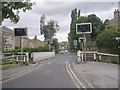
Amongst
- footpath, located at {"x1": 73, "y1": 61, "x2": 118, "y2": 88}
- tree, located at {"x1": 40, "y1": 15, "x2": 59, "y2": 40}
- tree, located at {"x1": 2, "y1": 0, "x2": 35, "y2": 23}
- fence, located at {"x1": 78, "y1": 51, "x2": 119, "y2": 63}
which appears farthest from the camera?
tree, located at {"x1": 40, "y1": 15, "x2": 59, "y2": 40}

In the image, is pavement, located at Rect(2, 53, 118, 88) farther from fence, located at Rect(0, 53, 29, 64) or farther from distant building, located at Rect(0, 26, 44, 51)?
distant building, located at Rect(0, 26, 44, 51)

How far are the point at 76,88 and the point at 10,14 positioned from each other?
35.1 ft

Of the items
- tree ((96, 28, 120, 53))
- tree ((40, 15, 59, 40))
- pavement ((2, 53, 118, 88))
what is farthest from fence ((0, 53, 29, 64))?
tree ((40, 15, 59, 40))

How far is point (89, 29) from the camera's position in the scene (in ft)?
156

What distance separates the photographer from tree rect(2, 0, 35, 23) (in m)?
25.4

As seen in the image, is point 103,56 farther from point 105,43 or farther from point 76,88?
point 76,88

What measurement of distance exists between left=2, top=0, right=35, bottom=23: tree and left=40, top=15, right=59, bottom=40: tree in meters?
120

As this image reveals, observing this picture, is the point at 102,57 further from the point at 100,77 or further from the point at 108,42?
the point at 100,77

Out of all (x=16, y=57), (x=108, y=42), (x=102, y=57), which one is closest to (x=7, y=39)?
(x=16, y=57)

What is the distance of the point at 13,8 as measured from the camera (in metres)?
25.9

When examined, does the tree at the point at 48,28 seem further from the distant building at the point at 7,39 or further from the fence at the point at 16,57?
the fence at the point at 16,57

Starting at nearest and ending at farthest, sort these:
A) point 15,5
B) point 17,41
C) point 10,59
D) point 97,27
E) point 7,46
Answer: point 15,5
point 10,59
point 7,46
point 97,27
point 17,41

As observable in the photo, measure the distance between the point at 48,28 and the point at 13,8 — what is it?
402ft

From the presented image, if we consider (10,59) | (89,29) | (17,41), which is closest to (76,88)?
(10,59)
